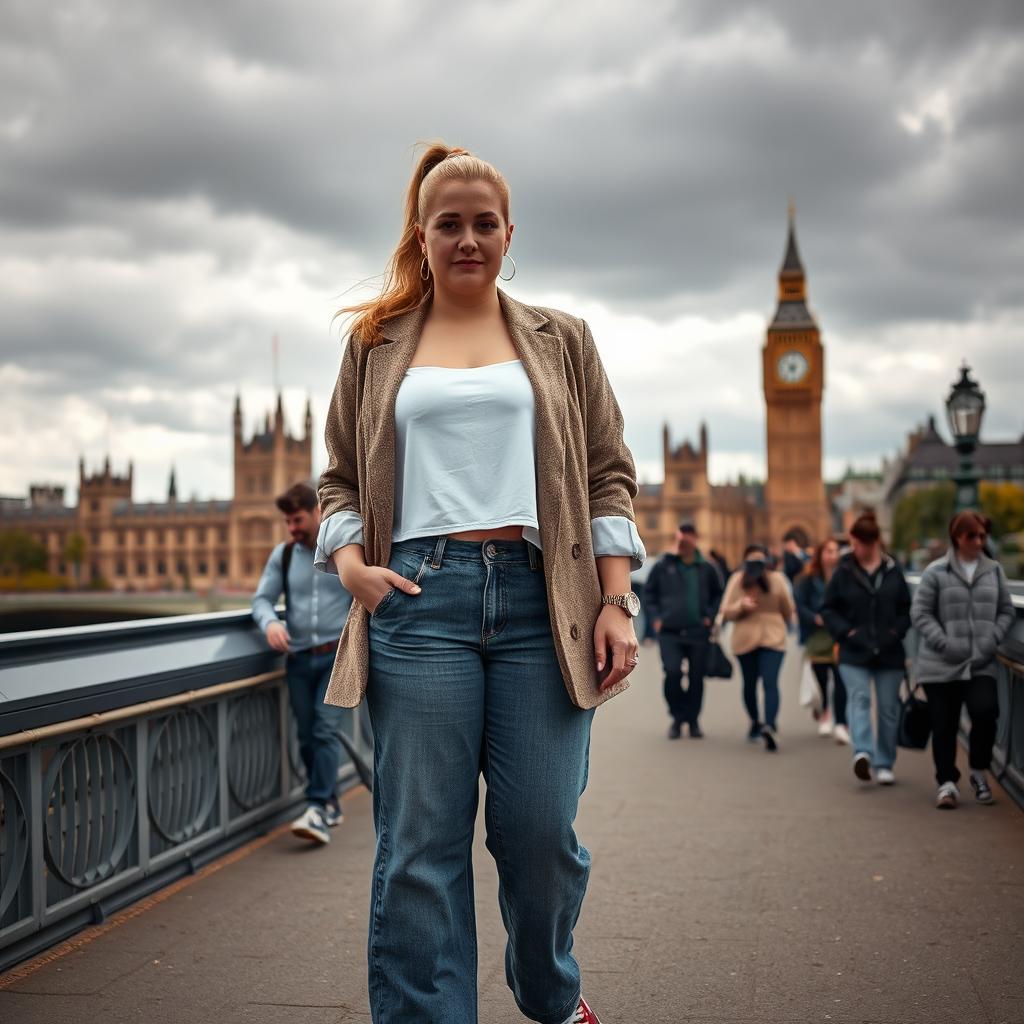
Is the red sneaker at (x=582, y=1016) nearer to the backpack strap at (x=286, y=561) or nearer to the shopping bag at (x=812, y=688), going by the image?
the backpack strap at (x=286, y=561)

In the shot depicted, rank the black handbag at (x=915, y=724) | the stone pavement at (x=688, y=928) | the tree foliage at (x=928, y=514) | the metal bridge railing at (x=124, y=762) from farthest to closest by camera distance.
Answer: the tree foliage at (x=928, y=514)
the black handbag at (x=915, y=724)
the metal bridge railing at (x=124, y=762)
the stone pavement at (x=688, y=928)

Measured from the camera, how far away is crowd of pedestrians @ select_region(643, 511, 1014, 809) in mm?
6000

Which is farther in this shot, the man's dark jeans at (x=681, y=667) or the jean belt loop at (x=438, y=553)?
the man's dark jeans at (x=681, y=667)

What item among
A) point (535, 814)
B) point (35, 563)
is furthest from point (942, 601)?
point (35, 563)

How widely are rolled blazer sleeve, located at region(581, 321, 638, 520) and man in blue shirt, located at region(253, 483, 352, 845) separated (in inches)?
116

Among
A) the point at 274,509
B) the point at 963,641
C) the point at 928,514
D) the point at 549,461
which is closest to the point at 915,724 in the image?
the point at 963,641

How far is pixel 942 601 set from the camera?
6.14 metres

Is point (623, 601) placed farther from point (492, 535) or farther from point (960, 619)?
point (960, 619)

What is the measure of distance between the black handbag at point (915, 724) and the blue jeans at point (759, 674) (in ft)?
6.54

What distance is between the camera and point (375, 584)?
2057 millimetres

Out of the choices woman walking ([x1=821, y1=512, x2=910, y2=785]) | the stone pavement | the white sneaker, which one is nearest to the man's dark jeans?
woman walking ([x1=821, y1=512, x2=910, y2=785])

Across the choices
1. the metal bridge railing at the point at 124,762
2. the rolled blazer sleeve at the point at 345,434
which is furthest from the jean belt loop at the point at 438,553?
the metal bridge railing at the point at 124,762

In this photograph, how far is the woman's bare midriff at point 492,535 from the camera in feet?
6.83

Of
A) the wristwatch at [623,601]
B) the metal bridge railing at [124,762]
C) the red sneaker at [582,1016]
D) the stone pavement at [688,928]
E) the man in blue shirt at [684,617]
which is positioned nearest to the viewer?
the wristwatch at [623,601]
